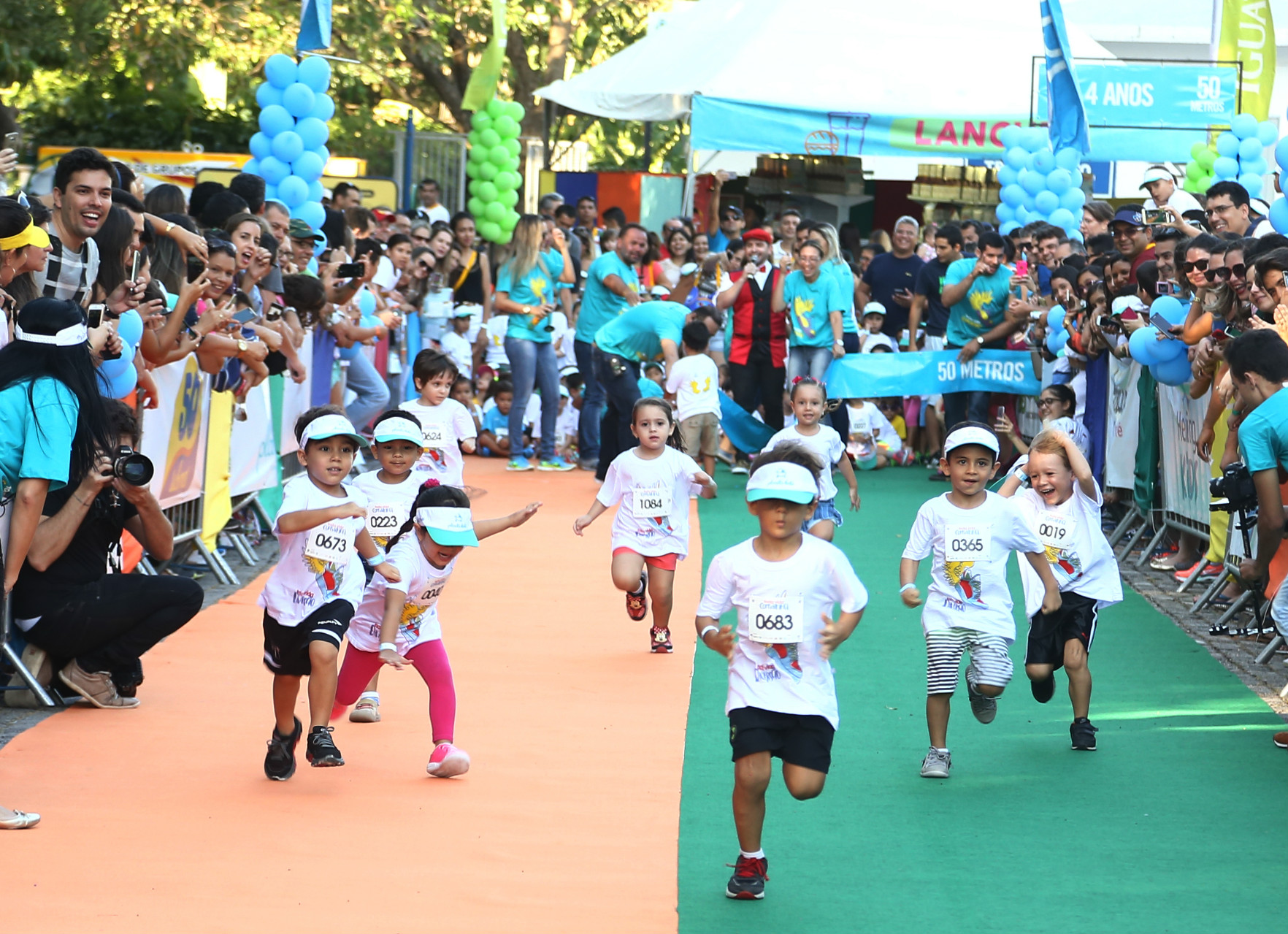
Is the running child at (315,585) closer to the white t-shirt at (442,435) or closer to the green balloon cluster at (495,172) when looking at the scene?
the white t-shirt at (442,435)

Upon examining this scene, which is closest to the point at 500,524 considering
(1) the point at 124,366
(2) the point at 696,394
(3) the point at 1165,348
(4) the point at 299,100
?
(1) the point at 124,366

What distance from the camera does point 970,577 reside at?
6.60 meters

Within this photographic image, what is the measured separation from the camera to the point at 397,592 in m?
6.14

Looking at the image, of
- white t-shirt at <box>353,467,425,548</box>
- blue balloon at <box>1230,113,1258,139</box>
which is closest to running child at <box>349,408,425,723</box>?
white t-shirt at <box>353,467,425,548</box>

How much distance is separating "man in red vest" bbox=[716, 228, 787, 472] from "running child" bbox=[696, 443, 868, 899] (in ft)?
32.3

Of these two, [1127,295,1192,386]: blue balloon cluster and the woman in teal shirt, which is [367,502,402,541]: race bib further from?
the woman in teal shirt

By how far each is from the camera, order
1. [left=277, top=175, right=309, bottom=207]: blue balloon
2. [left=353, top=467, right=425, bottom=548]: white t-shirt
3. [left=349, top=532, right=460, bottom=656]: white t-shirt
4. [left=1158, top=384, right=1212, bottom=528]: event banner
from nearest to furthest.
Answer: [left=349, top=532, right=460, bottom=656]: white t-shirt
[left=353, top=467, right=425, bottom=548]: white t-shirt
[left=1158, top=384, right=1212, bottom=528]: event banner
[left=277, top=175, right=309, bottom=207]: blue balloon

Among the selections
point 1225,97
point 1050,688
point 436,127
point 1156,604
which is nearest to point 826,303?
point 1225,97

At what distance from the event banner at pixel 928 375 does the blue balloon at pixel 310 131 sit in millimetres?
5007

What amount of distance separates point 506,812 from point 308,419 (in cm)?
168

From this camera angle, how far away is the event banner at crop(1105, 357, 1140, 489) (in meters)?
11.7

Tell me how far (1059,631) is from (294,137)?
8.07m

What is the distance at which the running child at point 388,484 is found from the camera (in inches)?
266

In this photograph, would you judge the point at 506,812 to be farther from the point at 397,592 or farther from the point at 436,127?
the point at 436,127
